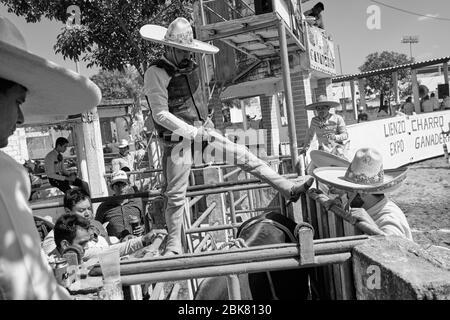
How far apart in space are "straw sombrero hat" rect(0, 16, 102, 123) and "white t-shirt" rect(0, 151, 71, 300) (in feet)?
0.85

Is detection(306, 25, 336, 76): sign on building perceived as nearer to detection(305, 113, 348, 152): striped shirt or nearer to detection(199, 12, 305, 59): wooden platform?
detection(199, 12, 305, 59): wooden platform

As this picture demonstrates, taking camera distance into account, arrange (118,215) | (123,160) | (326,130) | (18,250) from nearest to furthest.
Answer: (18,250) → (118,215) → (326,130) → (123,160)

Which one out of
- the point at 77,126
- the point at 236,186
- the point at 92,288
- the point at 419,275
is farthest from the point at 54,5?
the point at 419,275

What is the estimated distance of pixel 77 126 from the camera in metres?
8.70

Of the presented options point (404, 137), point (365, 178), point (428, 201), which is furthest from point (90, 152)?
point (404, 137)

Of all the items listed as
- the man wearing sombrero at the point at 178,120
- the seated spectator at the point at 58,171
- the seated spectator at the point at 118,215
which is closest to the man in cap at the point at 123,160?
the seated spectator at the point at 58,171

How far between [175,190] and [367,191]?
4.30ft

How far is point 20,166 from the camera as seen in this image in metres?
1.08

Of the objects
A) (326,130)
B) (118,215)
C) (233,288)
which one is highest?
(326,130)

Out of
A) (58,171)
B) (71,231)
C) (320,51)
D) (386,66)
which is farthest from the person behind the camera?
(386,66)

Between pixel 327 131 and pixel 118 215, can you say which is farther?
pixel 327 131

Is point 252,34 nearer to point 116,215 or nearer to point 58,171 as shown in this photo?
point 58,171

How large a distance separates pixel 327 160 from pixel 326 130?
3.50m
